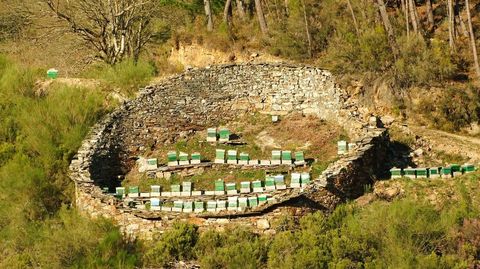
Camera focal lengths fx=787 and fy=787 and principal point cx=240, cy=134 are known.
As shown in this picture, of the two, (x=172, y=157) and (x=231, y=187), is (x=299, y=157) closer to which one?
(x=231, y=187)

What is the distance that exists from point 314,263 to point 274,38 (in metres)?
14.9

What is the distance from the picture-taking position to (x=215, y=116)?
2727 centimetres

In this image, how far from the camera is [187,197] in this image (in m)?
22.4

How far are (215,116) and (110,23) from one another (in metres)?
7.93

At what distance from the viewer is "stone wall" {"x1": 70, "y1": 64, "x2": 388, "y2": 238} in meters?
21.5

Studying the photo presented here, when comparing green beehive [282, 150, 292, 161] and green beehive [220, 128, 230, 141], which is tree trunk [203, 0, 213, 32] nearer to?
green beehive [220, 128, 230, 141]

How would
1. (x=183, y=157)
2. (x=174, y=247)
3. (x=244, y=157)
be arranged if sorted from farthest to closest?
1. (x=183, y=157)
2. (x=244, y=157)
3. (x=174, y=247)

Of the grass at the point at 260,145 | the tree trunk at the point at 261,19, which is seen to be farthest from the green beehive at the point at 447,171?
the tree trunk at the point at 261,19

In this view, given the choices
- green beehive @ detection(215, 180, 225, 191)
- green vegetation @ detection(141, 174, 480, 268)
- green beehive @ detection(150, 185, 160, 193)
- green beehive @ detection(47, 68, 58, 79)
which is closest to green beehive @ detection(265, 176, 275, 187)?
A: green beehive @ detection(215, 180, 225, 191)

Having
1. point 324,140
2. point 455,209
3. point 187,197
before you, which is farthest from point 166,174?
point 455,209

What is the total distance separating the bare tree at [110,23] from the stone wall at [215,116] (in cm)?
545

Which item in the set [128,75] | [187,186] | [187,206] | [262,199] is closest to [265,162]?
[187,186]

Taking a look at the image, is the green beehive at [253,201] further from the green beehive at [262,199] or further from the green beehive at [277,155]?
the green beehive at [277,155]

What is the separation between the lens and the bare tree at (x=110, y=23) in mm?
32000
